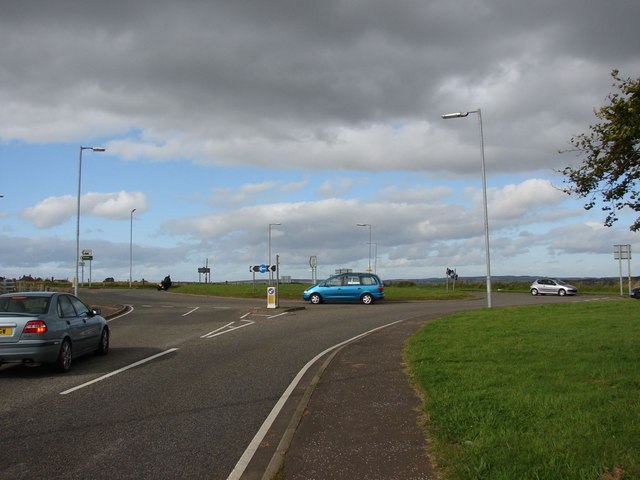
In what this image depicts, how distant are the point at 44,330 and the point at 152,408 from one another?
3.68 metres

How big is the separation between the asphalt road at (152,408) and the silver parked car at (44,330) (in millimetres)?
377

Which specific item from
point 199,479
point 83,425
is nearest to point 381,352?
point 83,425

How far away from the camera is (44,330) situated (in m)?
10.1

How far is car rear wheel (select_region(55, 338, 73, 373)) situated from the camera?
10438 millimetres

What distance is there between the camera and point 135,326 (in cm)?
2027

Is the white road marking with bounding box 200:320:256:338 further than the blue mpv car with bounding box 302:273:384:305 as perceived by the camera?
No

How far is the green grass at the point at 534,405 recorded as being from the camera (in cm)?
466

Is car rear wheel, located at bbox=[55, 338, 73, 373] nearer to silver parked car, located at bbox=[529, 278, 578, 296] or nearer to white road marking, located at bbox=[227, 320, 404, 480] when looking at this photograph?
white road marking, located at bbox=[227, 320, 404, 480]

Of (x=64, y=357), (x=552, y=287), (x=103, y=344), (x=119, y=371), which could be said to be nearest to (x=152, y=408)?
(x=119, y=371)

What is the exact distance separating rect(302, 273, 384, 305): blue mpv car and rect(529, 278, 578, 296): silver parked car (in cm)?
2282

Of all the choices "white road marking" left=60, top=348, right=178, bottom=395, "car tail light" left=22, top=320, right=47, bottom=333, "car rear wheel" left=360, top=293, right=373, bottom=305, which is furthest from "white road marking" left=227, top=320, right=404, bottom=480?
"car rear wheel" left=360, top=293, right=373, bottom=305

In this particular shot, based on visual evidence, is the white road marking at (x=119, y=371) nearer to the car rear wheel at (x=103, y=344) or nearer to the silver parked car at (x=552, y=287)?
the car rear wheel at (x=103, y=344)

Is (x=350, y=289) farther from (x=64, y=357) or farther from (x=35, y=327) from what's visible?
(x=35, y=327)

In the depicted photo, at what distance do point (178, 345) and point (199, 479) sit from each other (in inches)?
391
